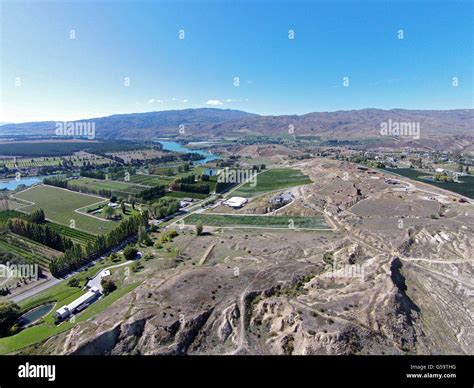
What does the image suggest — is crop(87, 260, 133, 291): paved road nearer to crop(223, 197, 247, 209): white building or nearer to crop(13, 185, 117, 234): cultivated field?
crop(13, 185, 117, 234): cultivated field

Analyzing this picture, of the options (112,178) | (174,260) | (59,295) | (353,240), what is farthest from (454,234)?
(112,178)

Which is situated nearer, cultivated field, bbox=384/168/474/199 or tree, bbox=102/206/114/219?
tree, bbox=102/206/114/219

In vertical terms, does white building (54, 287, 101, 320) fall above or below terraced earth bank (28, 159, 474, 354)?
below

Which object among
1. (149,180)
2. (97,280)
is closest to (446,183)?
(97,280)

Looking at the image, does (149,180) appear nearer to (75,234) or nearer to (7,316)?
(75,234)

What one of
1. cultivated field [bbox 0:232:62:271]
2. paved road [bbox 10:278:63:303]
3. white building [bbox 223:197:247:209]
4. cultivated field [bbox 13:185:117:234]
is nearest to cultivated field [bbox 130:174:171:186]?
cultivated field [bbox 13:185:117:234]

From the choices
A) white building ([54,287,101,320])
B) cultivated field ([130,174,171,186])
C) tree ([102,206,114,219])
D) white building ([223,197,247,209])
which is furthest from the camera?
cultivated field ([130,174,171,186])
